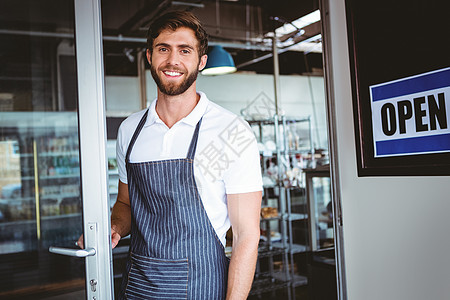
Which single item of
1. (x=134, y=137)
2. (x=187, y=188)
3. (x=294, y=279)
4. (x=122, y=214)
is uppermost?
(x=134, y=137)

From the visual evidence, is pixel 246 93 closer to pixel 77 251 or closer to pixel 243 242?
pixel 243 242

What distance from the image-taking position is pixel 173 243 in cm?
→ 172

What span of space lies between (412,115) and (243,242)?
29.6 inches

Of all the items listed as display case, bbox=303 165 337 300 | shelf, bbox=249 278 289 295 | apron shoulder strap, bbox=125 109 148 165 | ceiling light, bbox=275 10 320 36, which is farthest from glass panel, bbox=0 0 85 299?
apron shoulder strap, bbox=125 109 148 165

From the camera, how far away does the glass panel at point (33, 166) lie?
5.53 meters

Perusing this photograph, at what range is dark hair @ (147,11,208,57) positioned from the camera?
184 cm

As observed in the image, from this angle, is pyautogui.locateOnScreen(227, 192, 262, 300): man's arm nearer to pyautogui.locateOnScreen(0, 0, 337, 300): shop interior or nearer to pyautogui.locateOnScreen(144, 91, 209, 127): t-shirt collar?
pyautogui.locateOnScreen(144, 91, 209, 127): t-shirt collar

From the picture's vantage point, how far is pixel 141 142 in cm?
190

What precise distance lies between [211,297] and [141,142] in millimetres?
656

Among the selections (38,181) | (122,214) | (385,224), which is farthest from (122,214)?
(38,181)

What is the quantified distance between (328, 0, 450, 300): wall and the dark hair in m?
0.57

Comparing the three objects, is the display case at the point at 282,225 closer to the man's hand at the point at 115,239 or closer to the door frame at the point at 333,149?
the door frame at the point at 333,149

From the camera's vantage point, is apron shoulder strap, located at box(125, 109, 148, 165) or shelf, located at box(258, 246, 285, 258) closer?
apron shoulder strap, located at box(125, 109, 148, 165)

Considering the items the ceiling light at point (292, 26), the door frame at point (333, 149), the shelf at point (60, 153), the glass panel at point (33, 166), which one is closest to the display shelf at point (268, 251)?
the glass panel at point (33, 166)
